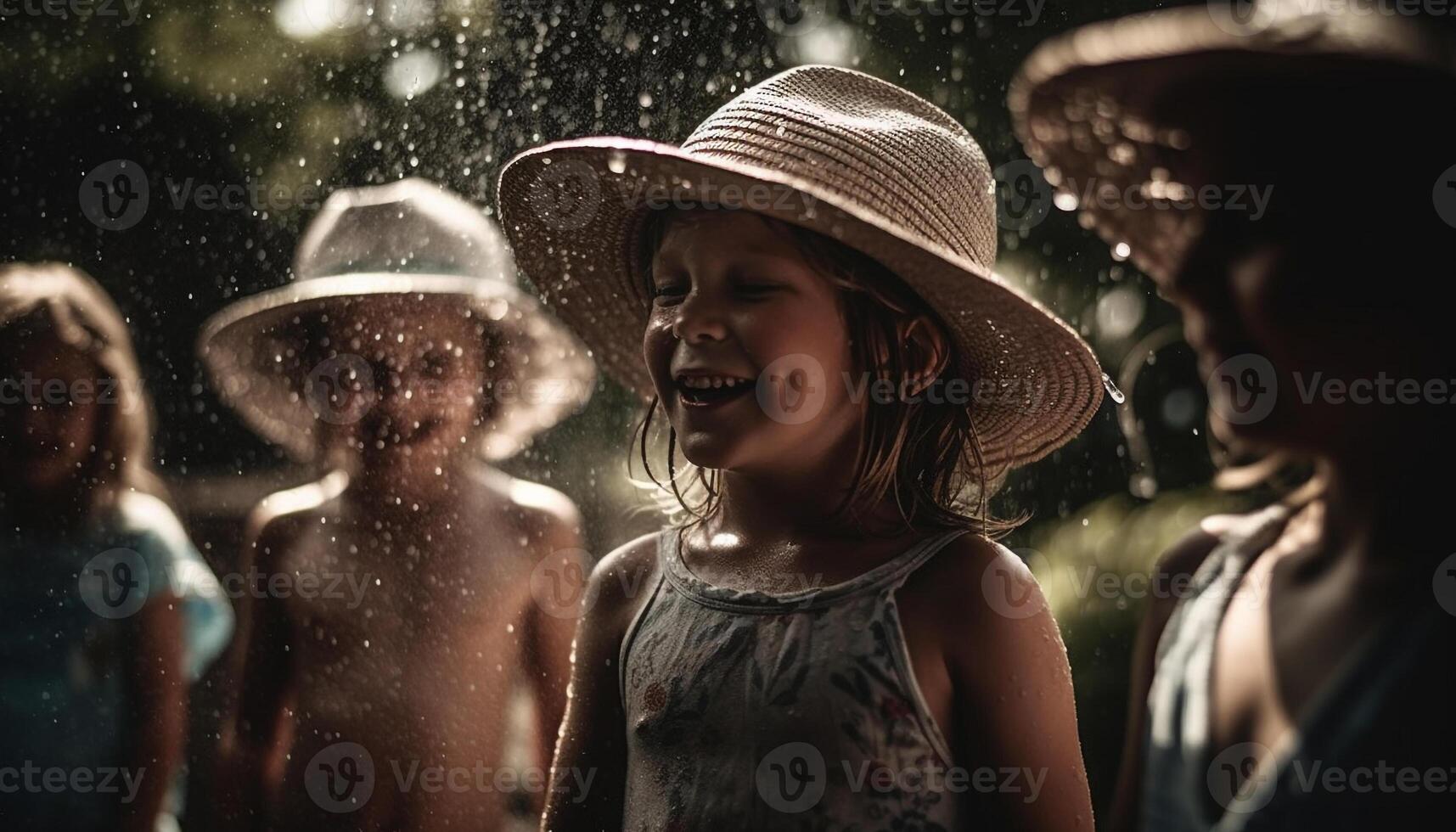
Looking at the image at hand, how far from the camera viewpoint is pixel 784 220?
1.33 metres

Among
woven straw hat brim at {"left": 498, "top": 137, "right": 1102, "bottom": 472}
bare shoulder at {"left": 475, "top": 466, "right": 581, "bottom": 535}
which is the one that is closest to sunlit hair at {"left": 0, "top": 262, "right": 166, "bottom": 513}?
bare shoulder at {"left": 475, "top": 466, "right": 581, "bottom": 535}

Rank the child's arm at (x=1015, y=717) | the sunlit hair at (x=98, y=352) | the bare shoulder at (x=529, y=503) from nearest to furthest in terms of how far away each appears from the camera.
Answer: the child's arm at (x=1015, y=717) → the bare shoulder at (x=529, y=503) → the sunlit hair at (x=98, y=352)

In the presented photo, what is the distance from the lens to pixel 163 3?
2848 millimetres

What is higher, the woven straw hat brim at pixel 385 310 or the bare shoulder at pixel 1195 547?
the bare shoulder at pixel 1195 547

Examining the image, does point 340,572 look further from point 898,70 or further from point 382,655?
point 898,70

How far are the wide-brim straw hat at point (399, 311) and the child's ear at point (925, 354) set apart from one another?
0.83 meters

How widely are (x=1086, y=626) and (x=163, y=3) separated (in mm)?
2357

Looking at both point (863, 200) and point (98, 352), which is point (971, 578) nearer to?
point (863, 200)

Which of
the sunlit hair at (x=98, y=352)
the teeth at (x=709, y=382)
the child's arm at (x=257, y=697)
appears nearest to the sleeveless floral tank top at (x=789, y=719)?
the teeth at (x=709, y=382)

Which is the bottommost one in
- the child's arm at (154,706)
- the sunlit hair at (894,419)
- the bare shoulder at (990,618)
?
the child's arm at (154,706)

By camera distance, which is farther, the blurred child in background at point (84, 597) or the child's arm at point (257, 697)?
the blurred child in background at point (84, 597)

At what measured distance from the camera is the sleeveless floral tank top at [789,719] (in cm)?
125

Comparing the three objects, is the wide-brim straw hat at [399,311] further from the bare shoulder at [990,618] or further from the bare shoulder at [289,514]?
the bare shoulder at [990,618]

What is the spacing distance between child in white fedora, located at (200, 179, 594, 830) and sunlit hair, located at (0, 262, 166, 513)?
0.86 ft
